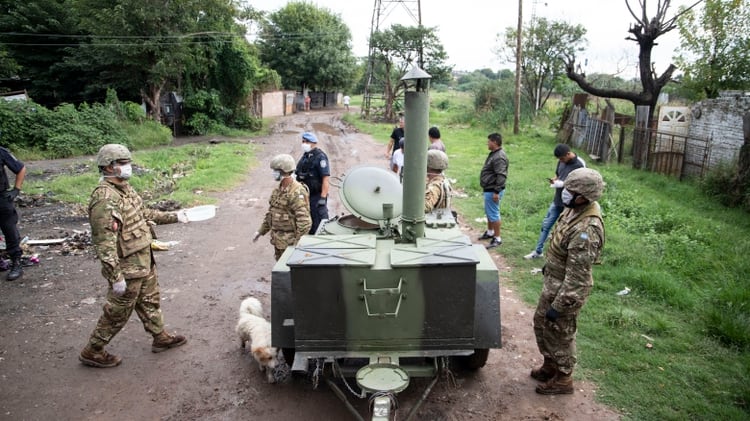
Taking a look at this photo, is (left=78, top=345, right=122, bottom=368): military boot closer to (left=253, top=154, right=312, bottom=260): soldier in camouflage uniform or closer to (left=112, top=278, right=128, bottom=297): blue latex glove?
(left=112, top=278, right=128, bottom=297): blue latex glove

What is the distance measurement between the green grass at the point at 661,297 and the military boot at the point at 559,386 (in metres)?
0.26

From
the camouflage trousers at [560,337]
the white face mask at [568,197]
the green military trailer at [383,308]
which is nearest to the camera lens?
the green military trailer at [383,308]

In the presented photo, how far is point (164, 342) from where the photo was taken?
15.8 ft

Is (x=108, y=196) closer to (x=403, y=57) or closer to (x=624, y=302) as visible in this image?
(x=624, y=302)

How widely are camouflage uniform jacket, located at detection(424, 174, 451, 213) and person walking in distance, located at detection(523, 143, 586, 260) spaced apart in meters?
1.62

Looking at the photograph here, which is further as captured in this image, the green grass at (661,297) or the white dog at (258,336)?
the white dog at (258,336)

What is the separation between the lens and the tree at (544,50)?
89.2 ft

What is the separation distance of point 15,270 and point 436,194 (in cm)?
571

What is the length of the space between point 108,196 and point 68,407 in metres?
1.74

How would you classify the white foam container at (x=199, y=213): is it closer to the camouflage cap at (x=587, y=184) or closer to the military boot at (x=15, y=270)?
the military boot at (x=15, y=270)

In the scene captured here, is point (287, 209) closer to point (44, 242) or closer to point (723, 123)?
point (44, 242)

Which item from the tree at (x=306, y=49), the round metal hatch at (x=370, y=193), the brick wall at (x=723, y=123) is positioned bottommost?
the round metal hatch at (x=370, y=193)

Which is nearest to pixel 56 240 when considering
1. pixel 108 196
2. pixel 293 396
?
pixel 108 196

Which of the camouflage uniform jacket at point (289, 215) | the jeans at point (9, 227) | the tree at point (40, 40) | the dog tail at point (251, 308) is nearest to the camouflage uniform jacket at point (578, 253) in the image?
the camouflage uniform jacket at point (289, 215)
